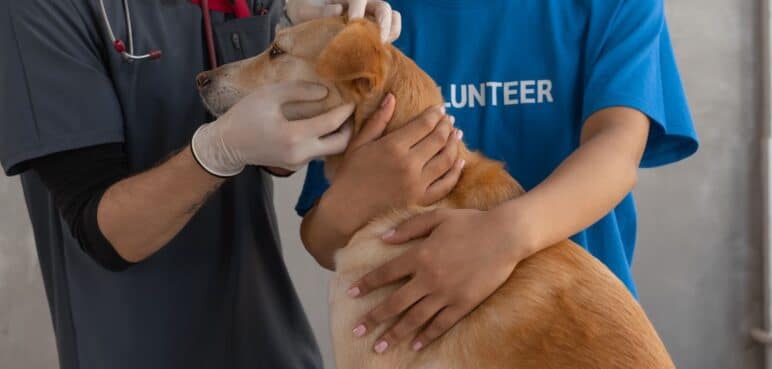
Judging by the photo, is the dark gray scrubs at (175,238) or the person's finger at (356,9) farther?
the person's finger at (356,9)

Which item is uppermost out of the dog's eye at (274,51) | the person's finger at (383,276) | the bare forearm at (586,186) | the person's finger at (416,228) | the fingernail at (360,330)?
the dog's eye at (274,51)

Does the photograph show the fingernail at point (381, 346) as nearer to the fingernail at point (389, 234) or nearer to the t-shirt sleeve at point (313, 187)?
the fingernail at point (389, 234)

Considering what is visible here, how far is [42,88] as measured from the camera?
99 cm

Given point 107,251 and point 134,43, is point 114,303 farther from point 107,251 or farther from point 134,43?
point 134,43

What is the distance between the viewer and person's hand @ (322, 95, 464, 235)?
3.36 ft

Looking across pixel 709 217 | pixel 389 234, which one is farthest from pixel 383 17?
pixel 709 217

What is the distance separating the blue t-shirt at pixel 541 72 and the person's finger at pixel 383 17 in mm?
64

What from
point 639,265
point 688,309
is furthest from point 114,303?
point 688,309

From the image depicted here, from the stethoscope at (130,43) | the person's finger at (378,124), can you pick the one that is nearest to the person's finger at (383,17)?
the person's finger at (378,124)

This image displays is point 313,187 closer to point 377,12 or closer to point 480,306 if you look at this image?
point 377,12

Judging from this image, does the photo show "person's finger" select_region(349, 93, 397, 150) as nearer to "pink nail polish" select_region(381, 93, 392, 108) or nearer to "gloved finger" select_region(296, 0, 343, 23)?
"pink nail polish" select_region(381, 93, 392, 108)

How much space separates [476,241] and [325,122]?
0.95 feet

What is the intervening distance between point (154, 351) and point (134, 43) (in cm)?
46

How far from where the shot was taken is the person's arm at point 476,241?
2.96 ft
